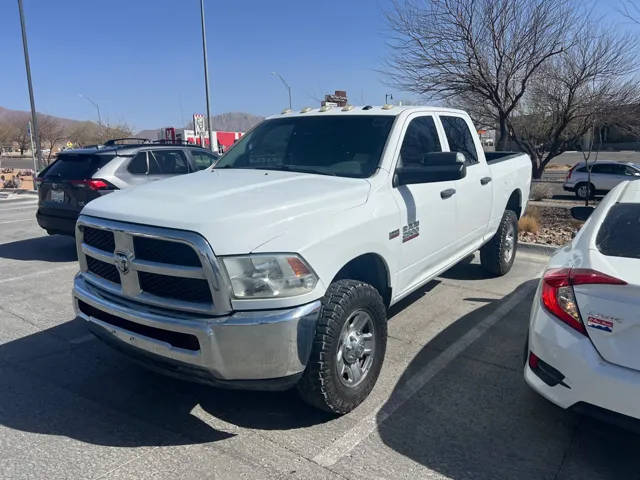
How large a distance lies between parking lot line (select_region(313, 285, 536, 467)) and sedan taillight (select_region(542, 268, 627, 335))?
1207 mm

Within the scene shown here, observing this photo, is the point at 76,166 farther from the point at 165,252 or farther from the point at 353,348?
the point at 353,348

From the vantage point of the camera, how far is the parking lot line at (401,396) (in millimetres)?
2885

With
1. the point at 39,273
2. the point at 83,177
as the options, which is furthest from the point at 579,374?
the point at 83,177

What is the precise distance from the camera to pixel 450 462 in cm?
279

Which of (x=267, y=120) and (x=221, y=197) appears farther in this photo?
(x=267, y=120)

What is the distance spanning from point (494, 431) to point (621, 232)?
146 cm

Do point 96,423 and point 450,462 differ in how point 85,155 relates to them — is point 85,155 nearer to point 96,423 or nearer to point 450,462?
point 96,423

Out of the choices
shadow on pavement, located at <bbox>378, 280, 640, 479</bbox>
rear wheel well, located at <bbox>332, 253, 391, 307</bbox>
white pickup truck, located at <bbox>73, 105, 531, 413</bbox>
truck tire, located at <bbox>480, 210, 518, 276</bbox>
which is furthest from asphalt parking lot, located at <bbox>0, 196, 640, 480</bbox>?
truck tire, located at <bbox>480, 210, 518, 276</bbox>

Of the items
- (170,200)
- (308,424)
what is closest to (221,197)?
(170,200)

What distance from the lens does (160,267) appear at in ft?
9.00

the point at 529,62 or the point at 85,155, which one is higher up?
the point at 529,62

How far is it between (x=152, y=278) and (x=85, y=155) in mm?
5620

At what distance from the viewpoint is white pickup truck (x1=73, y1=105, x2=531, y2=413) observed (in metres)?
2.62

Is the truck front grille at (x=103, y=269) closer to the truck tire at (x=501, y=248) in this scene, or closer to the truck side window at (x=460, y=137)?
the truck side window at (x=460, y=137)
